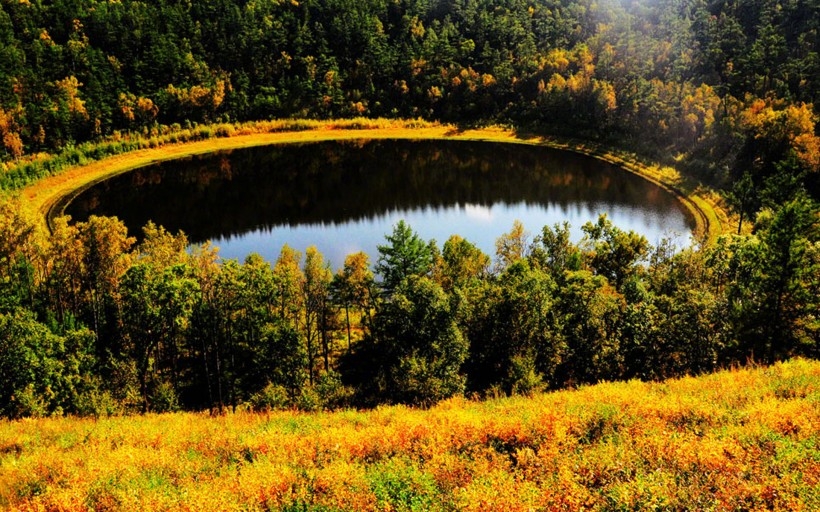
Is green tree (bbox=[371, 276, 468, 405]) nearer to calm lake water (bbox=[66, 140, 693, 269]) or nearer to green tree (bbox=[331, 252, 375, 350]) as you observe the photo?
green tree (bbox=[331, 252, 375, 350])

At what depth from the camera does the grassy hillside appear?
17562 millimetres

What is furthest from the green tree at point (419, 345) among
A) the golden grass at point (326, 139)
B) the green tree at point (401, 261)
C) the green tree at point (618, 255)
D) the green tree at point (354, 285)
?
the golden grass at point (326, 139)

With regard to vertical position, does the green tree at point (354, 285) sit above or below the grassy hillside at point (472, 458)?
below

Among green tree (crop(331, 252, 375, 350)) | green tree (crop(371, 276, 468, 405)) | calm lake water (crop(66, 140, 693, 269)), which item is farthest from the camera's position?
calm lake water (crop(66, 140, 693, 269))

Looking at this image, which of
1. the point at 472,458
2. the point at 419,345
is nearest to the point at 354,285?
the point at 419,345

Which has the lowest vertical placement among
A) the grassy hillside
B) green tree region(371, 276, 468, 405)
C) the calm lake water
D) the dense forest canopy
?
green tree region(371, 276, 468, 405)

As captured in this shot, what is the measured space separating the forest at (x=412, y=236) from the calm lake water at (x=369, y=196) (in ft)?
27.8

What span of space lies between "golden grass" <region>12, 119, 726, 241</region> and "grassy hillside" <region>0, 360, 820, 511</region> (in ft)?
234

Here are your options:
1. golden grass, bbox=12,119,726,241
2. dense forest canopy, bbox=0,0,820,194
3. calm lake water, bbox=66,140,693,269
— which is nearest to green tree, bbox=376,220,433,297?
calm lake water, bbox=66,140,693,269

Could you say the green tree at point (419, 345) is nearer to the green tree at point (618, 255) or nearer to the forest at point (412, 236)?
the forest at point (412, 236)

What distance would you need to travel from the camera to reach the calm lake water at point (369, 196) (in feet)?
307

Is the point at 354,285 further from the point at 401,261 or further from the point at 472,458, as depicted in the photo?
the point at 472,458

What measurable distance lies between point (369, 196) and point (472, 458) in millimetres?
93632

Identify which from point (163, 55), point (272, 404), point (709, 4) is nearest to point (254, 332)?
point (272, 404)
